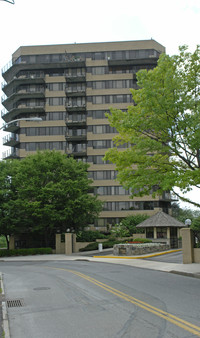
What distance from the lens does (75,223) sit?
45.0 metres

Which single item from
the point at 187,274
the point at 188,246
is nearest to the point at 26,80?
the point at 188,246

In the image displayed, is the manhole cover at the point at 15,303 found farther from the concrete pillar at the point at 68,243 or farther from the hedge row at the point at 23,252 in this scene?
the hedge row at the point at 23,252

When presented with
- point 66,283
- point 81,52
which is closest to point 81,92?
point 81,52

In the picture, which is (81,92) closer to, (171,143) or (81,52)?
(81,52)

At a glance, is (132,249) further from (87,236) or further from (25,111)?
(25,111)

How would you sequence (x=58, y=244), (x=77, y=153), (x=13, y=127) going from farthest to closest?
1. (x=13, y=127)
2. (x=77, y=153)
3. (x=58, y=244)

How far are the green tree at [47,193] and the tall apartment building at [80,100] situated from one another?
14913 mm

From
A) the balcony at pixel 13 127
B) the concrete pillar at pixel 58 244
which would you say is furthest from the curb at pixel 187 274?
the balcony at pixel 13 127

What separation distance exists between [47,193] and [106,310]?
3068cm

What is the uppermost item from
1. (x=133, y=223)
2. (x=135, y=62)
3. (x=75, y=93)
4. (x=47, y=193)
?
(x=135, y=62)

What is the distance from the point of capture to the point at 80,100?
61.0 meters

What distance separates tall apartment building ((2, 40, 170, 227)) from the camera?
58.2 meters

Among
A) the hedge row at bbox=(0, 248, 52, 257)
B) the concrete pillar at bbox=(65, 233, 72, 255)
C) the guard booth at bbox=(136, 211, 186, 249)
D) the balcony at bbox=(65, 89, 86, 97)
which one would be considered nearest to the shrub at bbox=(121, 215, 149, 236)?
the guard booth at bbox=(136, 211, 186, 249)

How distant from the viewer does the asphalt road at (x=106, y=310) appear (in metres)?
7.11
